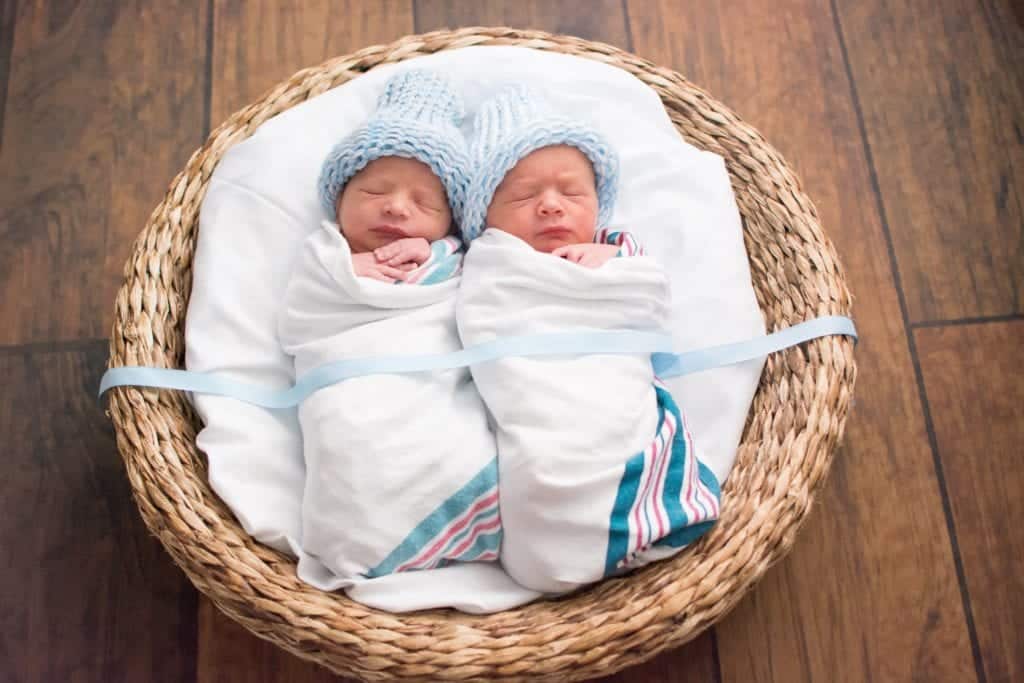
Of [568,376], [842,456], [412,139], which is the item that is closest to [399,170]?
[412,139]

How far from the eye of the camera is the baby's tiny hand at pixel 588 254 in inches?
44.8

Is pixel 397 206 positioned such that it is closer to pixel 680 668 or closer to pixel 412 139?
pixel 412 139

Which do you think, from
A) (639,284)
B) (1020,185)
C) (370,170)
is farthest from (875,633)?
(370,170)

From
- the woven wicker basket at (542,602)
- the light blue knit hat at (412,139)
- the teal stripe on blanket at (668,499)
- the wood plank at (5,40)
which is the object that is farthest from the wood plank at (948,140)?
the wood plank at (5,40)

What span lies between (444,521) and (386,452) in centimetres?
10

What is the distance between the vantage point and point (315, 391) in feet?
3.65

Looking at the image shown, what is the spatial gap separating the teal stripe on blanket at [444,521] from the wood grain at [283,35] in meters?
0.83

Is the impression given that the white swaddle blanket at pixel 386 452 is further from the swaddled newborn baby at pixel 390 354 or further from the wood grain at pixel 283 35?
the wood grain at pixel 283 35

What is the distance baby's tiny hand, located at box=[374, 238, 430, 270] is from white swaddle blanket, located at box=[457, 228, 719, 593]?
2.4 inches

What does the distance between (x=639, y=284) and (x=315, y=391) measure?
37cm

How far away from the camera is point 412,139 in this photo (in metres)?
1.16

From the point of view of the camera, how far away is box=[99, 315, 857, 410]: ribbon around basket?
109 cm

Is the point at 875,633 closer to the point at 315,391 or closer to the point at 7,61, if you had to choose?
the point at 315,391

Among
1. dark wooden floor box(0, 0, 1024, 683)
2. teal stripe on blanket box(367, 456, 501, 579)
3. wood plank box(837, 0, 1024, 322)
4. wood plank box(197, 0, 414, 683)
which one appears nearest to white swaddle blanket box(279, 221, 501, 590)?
teal stripe on blanket box(367, 456, 501, 579)
